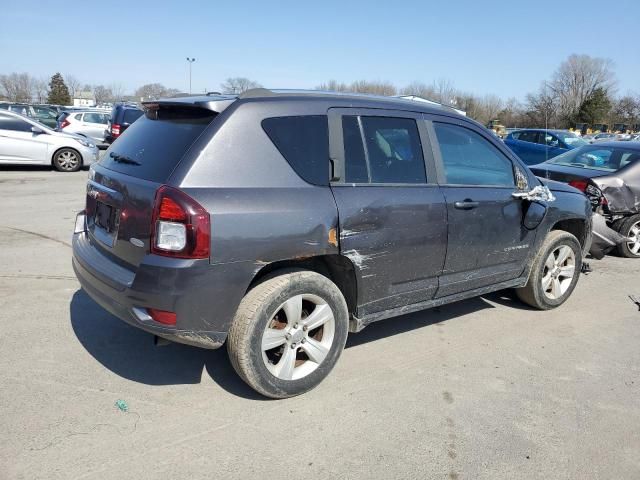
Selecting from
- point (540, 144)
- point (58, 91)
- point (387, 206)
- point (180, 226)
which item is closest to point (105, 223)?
point (180, 226)

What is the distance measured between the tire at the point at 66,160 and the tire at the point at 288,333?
12.3 meters

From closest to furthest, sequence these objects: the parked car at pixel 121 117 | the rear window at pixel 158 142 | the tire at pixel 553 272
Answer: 1. the rear window at pixel 158 142
2. the tire at pixel 553 272
3. the parked car at pixel 121 117

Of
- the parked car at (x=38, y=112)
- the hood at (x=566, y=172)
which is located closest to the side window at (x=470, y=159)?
the hood at (x=566, y=172)

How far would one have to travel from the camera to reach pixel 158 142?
10.4ft

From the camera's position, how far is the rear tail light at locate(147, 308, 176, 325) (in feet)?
9.14

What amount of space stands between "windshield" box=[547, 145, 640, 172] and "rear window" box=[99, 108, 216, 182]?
21.6 ft

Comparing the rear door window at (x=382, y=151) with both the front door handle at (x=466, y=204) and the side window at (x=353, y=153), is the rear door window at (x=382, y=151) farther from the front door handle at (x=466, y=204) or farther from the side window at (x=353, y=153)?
the front door handle at (x=466, y=204)

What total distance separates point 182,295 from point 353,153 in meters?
1.43

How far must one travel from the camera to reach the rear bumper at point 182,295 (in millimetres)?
2740

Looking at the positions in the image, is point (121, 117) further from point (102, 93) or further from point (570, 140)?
point (102, 93)

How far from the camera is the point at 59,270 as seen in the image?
5.35 meters

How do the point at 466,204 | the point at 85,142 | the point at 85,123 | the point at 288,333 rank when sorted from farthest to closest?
the point at 85,123
the point at 85,142
the point at 466,204
the point at 288,333

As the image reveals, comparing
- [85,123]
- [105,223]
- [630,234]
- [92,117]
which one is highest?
[92,117]

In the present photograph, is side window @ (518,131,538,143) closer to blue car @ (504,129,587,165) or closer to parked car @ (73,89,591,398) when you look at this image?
blue car @ (504,129,587,165)
